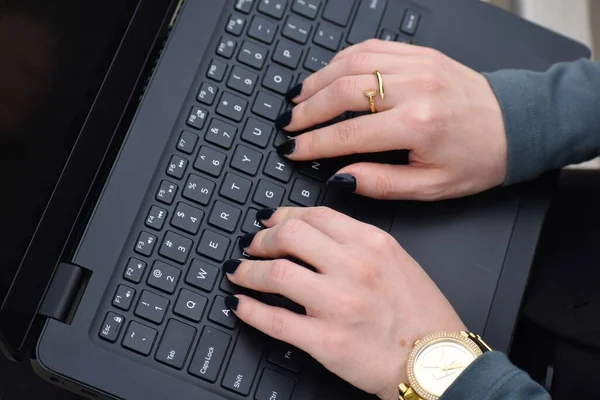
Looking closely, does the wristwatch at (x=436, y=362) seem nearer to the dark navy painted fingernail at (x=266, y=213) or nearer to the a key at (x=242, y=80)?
the dark navy painted fingernail at (x=266, y=213)

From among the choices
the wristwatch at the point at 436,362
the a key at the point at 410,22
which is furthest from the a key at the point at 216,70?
the wristwatch at the point at 436,362

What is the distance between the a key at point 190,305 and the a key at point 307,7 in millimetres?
317

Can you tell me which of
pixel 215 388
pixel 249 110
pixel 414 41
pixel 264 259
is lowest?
pixel 215 388

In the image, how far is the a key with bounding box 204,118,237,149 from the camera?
2.23ft

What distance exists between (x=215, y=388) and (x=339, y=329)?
4.9 inches

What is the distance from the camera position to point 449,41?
2.50ft

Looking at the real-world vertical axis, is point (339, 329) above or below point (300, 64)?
below

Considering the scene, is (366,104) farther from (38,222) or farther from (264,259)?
(38,222)

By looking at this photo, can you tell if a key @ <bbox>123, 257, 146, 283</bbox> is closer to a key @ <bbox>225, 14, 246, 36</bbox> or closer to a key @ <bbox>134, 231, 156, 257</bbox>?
a key @ <bbox>134, 231, 156, 257</bbox>

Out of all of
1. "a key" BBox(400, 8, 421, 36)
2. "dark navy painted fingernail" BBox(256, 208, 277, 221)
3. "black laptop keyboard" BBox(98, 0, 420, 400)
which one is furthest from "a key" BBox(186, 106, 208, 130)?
"a key" BBox(400, 8, 421, 36)

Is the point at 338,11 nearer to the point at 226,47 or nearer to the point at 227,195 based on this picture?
the point at 226,47

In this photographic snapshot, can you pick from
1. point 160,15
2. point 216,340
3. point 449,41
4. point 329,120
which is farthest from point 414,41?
point 216,340

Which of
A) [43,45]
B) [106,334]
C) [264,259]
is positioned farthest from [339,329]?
[43,45]

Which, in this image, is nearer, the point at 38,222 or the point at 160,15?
the point at 38,222
